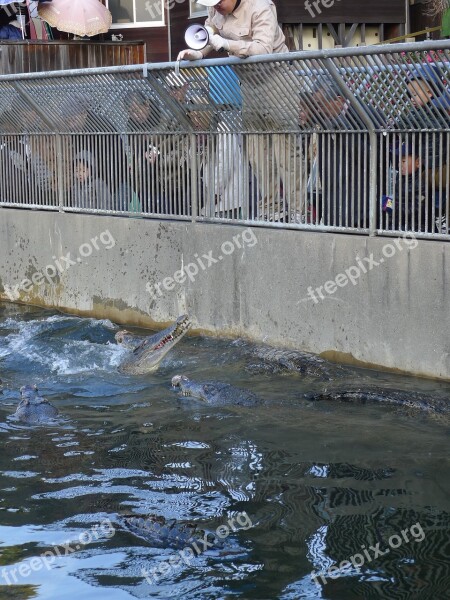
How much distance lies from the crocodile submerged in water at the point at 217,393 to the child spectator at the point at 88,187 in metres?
4.01

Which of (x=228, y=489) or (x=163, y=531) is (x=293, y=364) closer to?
(x=228, y=489)

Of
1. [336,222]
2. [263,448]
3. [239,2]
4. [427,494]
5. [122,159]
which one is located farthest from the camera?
[122,159]

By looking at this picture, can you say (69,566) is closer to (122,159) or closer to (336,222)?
(336,222)

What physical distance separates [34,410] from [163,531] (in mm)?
2838

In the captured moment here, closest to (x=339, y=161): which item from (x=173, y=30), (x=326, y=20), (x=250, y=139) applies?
(x=250, y=139)

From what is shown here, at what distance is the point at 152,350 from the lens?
9711 millimetres

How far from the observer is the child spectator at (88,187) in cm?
1214

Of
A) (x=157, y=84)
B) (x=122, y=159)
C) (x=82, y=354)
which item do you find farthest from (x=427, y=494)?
(x=122, y=159)

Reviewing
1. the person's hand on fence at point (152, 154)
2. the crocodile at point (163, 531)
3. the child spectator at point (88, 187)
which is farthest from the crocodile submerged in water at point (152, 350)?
the crocodile at point (163, 531)

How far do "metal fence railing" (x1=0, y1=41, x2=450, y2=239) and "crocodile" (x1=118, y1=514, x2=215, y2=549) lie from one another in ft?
13.4

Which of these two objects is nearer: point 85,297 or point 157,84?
point 157,84

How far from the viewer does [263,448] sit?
7.26 meters

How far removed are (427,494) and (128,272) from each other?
20.3ft

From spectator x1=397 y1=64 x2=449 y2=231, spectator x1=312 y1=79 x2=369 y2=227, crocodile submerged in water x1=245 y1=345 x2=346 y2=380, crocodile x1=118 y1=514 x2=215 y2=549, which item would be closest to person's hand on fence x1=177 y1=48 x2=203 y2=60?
spectator x1=312 y1=79 x2=369 y2=227
